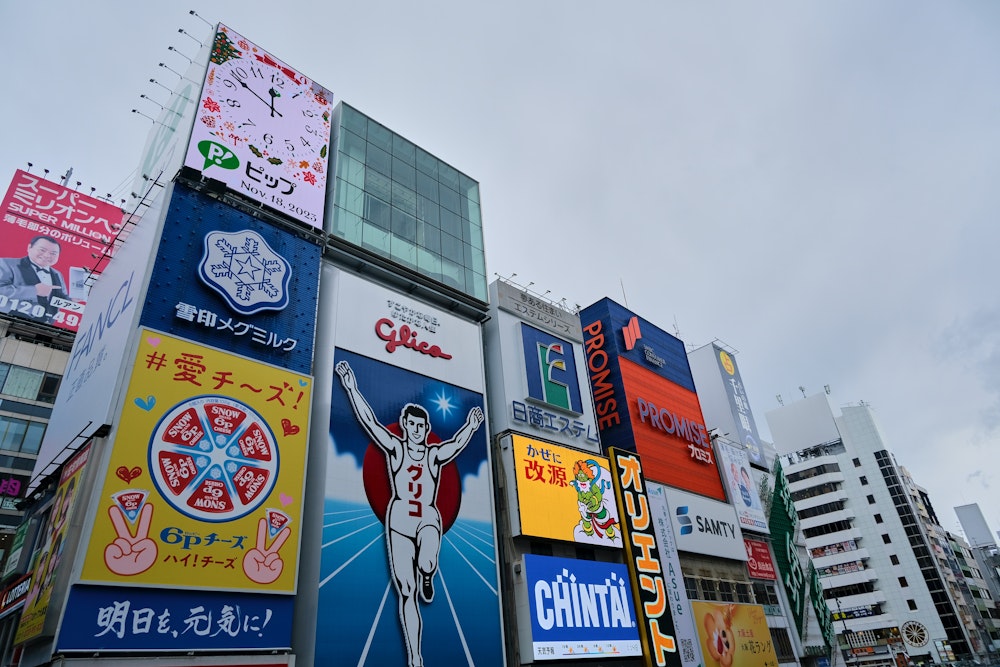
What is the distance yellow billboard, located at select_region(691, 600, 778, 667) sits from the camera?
33719 mm

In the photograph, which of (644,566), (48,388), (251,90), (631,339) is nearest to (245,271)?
(251,90)

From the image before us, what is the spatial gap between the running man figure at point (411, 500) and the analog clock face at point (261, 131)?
28.1 feet

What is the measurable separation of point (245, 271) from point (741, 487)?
3764 cm

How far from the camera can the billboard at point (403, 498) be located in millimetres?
21625

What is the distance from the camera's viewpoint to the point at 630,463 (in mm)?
35531

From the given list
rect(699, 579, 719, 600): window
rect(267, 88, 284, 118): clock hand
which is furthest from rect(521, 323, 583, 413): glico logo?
rect(267, 88, 284, 118): clock hand

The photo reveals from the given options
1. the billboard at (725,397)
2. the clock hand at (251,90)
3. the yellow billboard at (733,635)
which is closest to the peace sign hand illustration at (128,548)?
the clock hand at (251,90)

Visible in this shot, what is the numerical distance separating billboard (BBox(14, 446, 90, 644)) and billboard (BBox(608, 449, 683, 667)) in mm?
23959

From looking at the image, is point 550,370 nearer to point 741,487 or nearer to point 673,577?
point 673,577

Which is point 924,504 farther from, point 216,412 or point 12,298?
point 12,298

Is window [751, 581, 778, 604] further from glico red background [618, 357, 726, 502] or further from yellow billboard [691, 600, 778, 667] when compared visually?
glico red background [618, 357, 726, 502]

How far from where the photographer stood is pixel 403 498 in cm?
2452

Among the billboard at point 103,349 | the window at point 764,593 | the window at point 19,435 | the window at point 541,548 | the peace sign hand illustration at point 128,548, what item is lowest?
the peace sign hand illustration at point 128,548

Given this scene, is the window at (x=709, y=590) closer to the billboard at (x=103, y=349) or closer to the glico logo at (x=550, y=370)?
the glico logo at (x=550, y=370)
